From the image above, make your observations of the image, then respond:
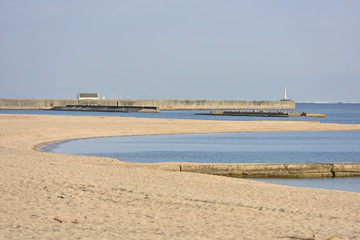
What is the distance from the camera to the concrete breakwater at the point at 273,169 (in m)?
17.6

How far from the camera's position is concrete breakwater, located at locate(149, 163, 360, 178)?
1756 cm

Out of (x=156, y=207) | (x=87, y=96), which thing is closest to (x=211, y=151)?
(x=156, y=207)

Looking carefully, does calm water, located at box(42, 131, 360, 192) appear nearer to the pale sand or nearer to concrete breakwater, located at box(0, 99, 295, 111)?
the pale sand

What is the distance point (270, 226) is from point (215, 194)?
3280 mm

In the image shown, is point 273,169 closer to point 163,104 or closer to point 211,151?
point 211,151

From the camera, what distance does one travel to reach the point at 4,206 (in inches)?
381

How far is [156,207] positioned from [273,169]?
8724 millimetres

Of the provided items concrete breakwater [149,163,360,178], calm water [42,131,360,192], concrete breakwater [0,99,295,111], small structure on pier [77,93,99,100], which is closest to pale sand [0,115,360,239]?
concrete breakwater [149,163,360,178]

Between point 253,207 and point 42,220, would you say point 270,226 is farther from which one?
point 42,220

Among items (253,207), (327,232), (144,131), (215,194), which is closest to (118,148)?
(144,131)

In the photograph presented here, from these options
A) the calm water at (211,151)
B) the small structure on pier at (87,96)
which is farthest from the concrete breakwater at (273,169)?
the small structure on pier at (87,96)

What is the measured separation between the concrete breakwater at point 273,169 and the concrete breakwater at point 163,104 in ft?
365

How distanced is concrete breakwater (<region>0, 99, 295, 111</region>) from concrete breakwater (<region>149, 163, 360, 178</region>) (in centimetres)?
11131

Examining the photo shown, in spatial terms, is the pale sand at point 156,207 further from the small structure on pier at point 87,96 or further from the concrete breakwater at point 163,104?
the small structure on pier at point 87,96
